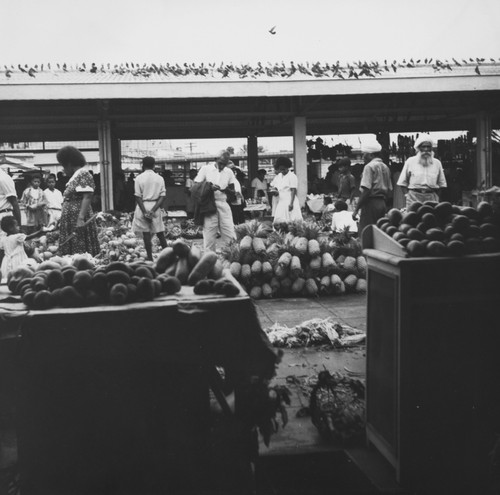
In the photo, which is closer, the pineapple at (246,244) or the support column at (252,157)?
the pineapple at (246,244)

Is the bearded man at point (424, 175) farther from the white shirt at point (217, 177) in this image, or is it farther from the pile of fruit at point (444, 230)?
the pile of fruit at point (444, 230)

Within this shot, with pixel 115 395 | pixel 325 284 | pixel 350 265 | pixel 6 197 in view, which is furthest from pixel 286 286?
pixel 115 395

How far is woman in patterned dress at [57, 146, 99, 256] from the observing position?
24.5 ft

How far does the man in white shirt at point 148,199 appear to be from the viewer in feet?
33.6

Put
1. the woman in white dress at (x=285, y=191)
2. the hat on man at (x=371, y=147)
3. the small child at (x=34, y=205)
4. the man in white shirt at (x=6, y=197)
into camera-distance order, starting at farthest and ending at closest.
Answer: the small child at (x=34, y=205)
the woman in white dress at (x=285, y=191)
the hat on man at (x=371, y=147)
the man in white shirt at (x=6, y=197)

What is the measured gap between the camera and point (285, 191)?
11.0m

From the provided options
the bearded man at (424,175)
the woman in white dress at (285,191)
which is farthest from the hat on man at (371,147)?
the woman in white dress at (285,191)

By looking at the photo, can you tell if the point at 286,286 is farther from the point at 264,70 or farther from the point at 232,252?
the point at 264,70

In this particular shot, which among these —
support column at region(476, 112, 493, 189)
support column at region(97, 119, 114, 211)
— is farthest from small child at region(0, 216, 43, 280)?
support column at region(476, 112, 493, 189)

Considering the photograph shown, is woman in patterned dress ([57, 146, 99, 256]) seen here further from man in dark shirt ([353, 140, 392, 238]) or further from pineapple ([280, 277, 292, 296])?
man in dark shirt ([353, 140, 392, 238])

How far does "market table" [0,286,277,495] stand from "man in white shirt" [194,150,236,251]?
21.9ft

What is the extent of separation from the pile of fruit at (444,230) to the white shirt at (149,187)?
692 cm

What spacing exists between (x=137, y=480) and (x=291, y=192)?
840cm

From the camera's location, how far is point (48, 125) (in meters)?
18.8
